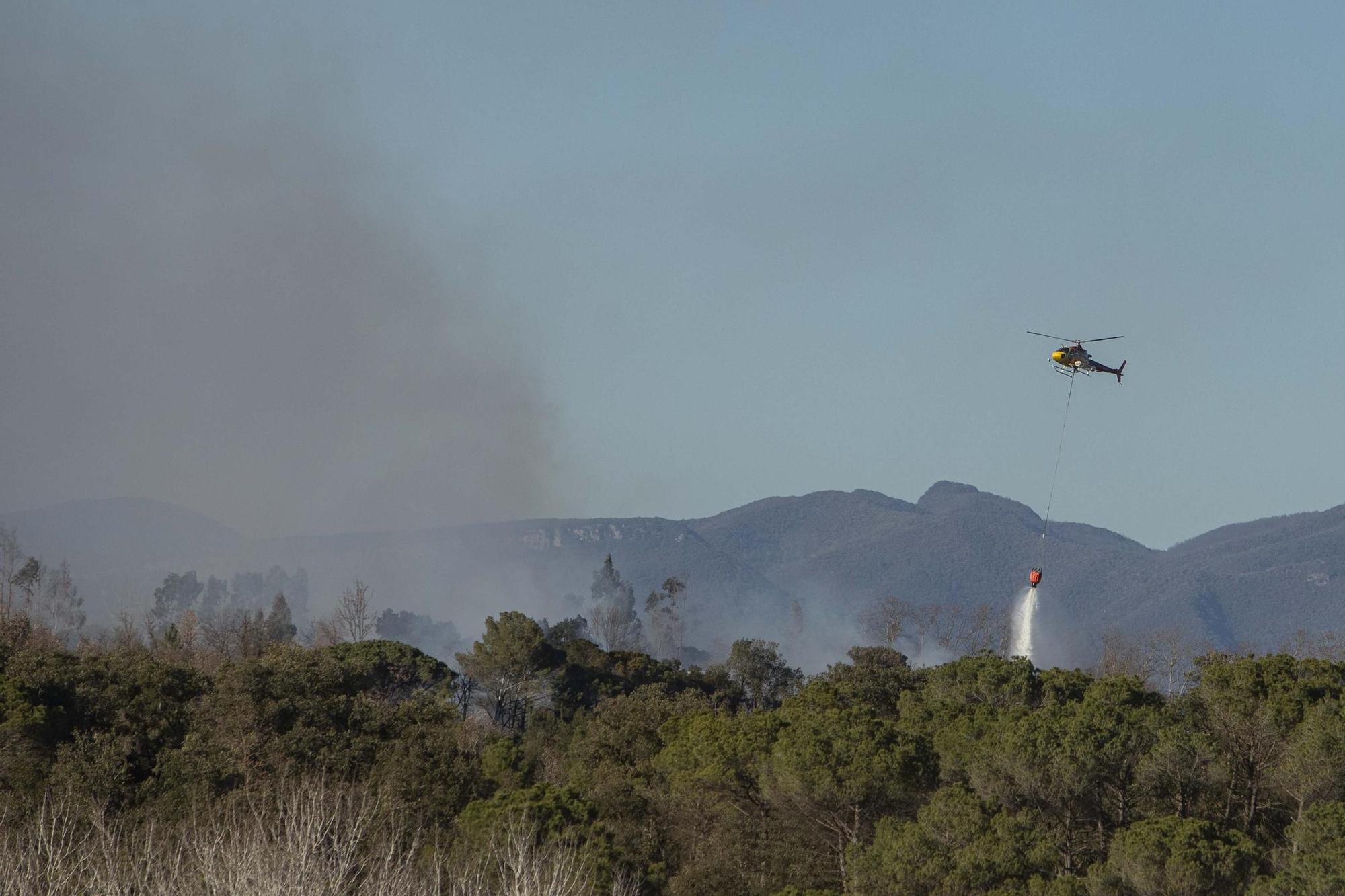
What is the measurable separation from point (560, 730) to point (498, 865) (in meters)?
37.2

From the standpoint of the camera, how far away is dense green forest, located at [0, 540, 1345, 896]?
33969 mm

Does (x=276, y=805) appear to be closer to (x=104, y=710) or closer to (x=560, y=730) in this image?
(x=104, y=710)

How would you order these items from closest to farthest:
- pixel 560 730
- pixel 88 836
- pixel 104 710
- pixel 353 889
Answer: pixel 353 889, pixel 88 836, pixel 104 710, pixel 560 730

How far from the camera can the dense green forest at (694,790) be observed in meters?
34.0

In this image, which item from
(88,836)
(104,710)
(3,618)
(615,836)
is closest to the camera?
(88,836)

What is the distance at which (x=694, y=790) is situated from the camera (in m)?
43.8

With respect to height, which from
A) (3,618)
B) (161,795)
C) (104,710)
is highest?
(3,618)

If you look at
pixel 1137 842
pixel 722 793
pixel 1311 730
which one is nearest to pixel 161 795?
pixel 722 793

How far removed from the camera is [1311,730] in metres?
40.8

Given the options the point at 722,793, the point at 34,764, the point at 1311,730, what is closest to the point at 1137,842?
the point at 1311,730

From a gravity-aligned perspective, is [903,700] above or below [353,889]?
above

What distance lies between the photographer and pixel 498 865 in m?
35.3

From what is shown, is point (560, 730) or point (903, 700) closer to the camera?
point (903, 700)

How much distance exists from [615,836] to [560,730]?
32.3 m
